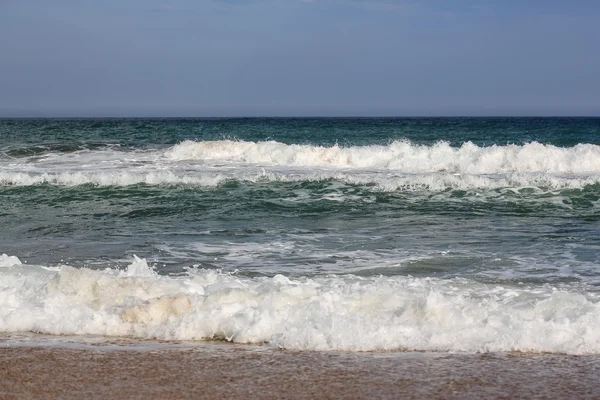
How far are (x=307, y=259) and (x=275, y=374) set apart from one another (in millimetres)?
3820

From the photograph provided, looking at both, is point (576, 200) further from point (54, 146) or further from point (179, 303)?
point (54, 146)

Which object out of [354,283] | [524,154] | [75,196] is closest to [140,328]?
[354,283]

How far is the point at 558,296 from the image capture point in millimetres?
5766

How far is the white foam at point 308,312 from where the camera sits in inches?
196

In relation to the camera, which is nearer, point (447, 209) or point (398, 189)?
point (447, 209)

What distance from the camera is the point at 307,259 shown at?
8125 millimetres

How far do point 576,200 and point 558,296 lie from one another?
8.73 metres

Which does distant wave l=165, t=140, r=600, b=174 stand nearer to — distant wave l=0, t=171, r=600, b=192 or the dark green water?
the dark green water

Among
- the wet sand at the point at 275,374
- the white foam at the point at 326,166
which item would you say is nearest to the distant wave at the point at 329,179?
the white foam at the point at 326,166

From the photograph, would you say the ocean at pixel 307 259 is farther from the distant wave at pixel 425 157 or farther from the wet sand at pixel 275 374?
the distant wave at pixel 425 157

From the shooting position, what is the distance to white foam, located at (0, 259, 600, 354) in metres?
4.98

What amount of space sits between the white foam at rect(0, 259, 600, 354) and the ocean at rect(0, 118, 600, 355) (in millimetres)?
14

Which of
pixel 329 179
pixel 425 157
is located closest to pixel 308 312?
pixel 329 179

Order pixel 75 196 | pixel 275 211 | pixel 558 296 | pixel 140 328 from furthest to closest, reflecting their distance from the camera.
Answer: pixel 75 196 < pixel 275 211 < pixel 558 296 < pixel 140 328
